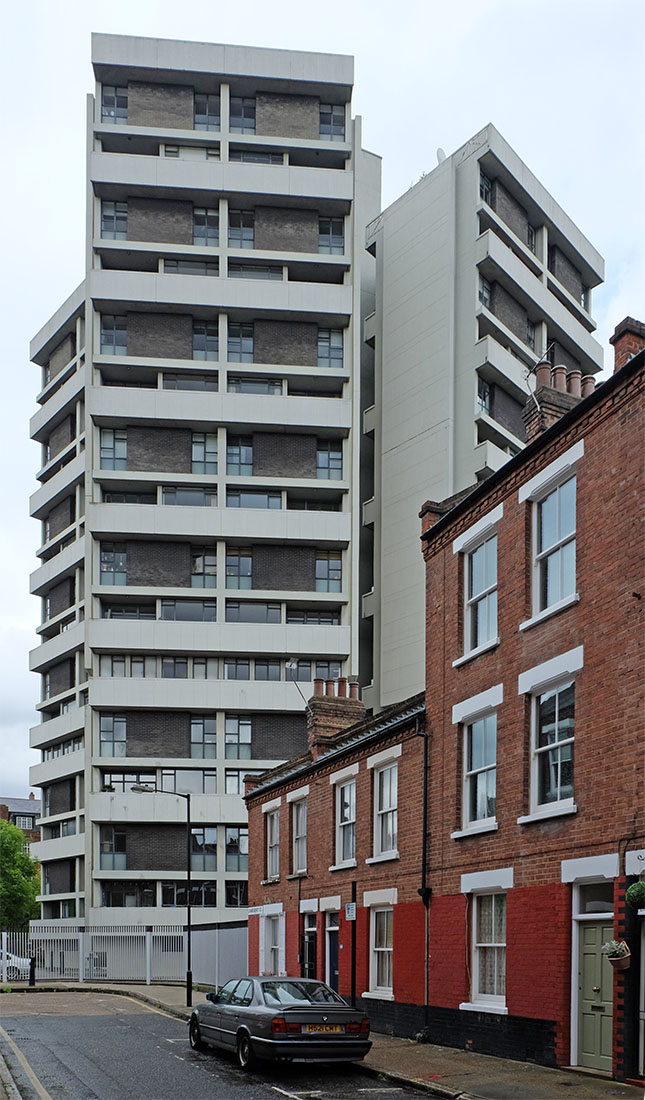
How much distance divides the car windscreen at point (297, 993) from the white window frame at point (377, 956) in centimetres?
498

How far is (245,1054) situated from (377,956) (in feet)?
23.3

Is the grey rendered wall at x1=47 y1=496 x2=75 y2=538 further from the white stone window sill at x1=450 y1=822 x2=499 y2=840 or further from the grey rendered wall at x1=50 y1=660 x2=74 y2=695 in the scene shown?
the white stone window sill at x1=450 y1=822 x2=499 y2=840

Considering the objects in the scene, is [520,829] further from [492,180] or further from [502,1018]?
[492,180]

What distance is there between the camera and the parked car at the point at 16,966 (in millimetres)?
48750

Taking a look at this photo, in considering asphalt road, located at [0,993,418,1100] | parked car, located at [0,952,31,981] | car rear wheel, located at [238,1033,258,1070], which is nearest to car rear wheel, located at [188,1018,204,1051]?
asphalt road, located at [0,993,418,1100]

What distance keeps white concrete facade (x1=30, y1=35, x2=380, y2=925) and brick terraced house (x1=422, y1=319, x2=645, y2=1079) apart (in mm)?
37660

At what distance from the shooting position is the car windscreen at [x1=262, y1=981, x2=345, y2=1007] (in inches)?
702

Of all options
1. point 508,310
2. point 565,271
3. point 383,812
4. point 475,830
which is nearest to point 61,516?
point 508,310

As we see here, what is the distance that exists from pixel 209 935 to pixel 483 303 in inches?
1256

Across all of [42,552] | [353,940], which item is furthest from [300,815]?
[42,552]

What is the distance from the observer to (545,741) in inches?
712

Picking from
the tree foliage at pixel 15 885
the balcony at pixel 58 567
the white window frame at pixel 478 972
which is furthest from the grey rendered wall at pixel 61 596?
the white window frame at pixel 478 972

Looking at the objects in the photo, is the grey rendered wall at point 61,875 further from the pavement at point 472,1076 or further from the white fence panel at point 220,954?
the pavement at point 472,1076

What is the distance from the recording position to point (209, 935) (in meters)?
42.5
